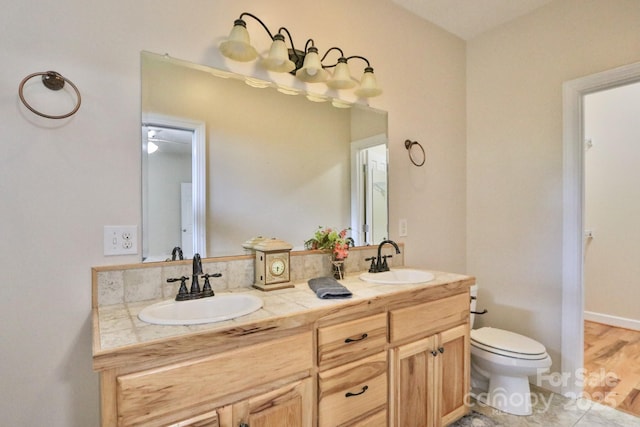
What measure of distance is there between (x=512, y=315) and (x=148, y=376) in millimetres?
2503

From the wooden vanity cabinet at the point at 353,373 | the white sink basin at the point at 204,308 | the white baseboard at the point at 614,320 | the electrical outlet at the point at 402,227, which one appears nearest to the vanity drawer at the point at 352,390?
the wooden vanity cabinet at the point at 353,373

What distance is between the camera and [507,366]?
188cm

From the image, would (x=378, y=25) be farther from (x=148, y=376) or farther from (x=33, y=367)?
(x=33, y=367)

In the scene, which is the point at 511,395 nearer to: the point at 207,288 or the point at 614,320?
the point at 207,288

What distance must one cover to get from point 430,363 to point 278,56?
65.3 inches

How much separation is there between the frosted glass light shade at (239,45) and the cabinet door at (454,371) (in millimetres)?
1649

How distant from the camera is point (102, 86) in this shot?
1.25 meters

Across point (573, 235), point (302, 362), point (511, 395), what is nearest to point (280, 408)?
point (302, 362)

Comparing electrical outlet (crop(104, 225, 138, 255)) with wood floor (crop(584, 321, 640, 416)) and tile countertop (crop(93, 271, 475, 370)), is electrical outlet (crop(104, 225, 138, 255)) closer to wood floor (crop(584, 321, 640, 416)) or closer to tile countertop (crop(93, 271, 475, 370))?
tile countertop (crop(93, 271, 475, 370))

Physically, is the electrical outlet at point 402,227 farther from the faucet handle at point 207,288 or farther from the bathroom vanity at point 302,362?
the faucet handle at point 207,288

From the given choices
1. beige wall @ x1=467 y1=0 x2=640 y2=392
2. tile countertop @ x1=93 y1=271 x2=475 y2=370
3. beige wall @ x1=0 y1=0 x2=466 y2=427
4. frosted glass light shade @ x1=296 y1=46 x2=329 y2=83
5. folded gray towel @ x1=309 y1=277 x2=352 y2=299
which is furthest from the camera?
beige wall @ x1=467 y1=0 x2=640 y2=392

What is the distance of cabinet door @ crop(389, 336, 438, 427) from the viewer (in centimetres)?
144

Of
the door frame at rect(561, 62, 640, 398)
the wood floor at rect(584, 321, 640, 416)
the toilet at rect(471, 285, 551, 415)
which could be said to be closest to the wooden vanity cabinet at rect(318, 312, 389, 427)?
the toilet at rect(471, 285, 551, 415)

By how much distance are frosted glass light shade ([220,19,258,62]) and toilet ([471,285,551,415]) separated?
2.11 metres
